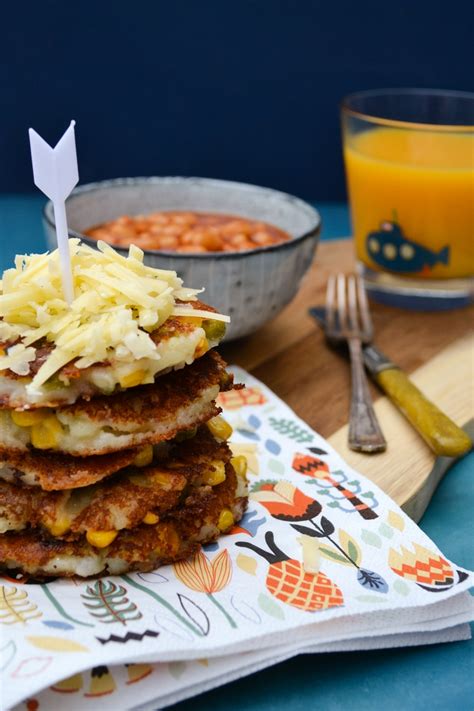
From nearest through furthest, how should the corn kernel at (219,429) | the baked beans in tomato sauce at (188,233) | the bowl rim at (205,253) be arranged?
the corn kernel at (219,429)
the bowl rim at (205,253)
the baked beans in tomato sauce at (188,233)

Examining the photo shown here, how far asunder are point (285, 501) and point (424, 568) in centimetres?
42

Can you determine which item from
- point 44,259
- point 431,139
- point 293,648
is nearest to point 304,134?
point 431,139

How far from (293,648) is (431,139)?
254cm

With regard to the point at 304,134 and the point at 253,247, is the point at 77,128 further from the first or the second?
the point at 253,247

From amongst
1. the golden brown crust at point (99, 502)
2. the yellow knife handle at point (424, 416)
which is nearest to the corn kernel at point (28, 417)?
the golden brown crust at point (99, 502)

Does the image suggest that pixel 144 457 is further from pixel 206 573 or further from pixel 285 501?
pixel 285 501

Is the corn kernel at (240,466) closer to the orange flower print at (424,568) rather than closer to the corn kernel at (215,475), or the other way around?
the corn kernel at (215,475)

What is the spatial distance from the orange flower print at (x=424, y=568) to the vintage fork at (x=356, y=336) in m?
0.62

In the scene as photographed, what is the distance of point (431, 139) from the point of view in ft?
12.5

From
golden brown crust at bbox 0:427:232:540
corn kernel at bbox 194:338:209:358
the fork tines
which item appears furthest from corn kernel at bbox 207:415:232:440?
the fork tines

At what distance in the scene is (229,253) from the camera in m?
3.10

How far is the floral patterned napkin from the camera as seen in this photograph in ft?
5.73

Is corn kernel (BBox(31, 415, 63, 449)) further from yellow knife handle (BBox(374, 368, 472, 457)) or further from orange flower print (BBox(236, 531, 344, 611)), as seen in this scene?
yellow knife handle (BBox(374, 368, 472, 457))

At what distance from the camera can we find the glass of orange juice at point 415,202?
12.5 feet
